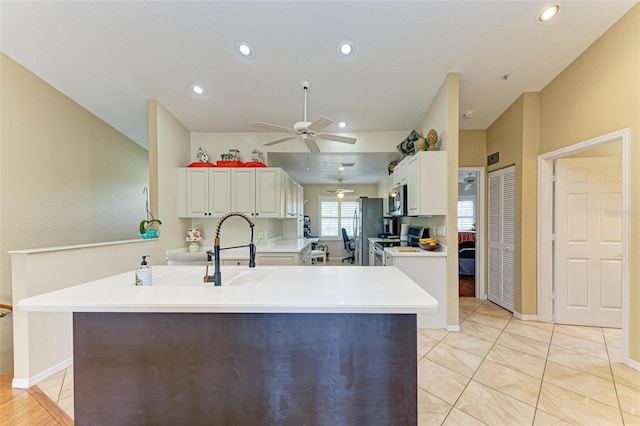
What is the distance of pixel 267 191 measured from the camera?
408 cm

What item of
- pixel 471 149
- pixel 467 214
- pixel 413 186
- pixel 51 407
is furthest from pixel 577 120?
pixel 467 214

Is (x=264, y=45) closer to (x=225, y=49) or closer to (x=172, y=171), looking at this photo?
(x=225, y=49)

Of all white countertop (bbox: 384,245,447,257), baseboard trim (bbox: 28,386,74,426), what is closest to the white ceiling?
white countertop (bbox: 384,245,447,257)

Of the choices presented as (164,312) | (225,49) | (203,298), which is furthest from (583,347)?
(225,49)

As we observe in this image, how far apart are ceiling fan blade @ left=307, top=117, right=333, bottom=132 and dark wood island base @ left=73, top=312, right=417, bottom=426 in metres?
1.77

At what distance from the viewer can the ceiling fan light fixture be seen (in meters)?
2.68

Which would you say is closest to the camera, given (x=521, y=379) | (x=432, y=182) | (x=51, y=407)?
(x=51, y=407)

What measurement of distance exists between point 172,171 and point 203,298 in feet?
10.6

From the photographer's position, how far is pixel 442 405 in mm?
1840

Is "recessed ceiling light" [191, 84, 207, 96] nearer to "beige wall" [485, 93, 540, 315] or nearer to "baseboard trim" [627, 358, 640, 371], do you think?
"beige wall" [485, 93, 540, 315]

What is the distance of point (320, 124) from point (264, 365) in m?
2.04

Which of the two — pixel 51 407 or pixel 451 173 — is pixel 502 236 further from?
pixel 51 407

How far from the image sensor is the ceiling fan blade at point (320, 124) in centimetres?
246

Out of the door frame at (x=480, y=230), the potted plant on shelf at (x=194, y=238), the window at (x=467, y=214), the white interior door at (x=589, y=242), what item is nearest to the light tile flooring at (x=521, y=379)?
the white interior door at (x=589, y=242)
